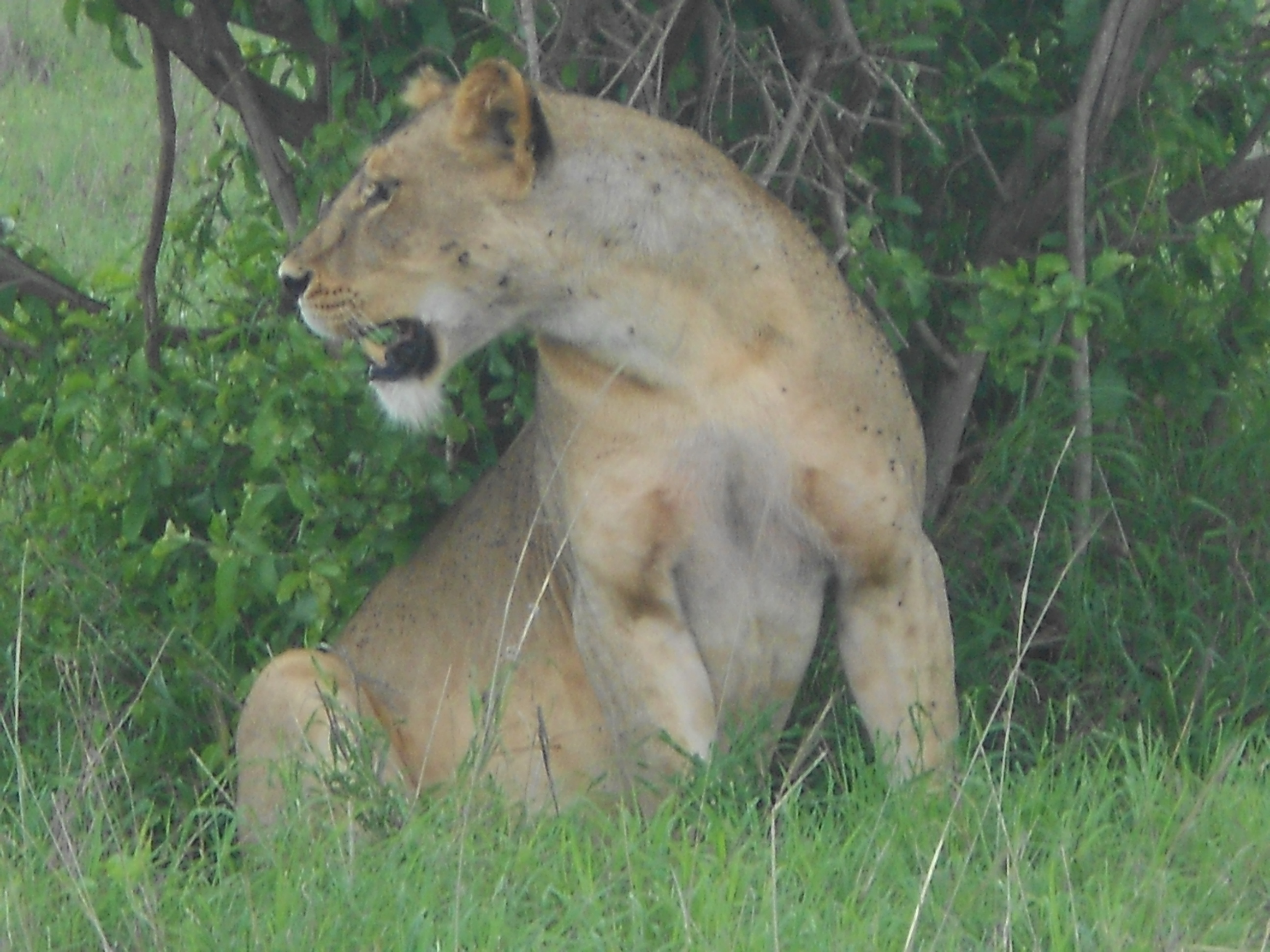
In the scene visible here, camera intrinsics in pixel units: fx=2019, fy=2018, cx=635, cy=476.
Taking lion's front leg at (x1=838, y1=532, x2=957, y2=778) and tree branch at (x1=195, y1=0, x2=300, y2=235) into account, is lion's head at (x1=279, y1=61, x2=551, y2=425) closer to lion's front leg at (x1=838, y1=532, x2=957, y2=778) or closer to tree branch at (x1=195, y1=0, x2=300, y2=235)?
lion's front leg at (x1=838, y1=532, x2=957, y2=778)

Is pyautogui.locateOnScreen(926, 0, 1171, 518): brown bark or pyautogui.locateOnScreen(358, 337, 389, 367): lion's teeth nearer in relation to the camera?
pyautogui.locateOnScreen(358, 337, 389, 367): lion's teeth

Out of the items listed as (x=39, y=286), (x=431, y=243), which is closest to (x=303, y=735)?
(x=431, y=243)

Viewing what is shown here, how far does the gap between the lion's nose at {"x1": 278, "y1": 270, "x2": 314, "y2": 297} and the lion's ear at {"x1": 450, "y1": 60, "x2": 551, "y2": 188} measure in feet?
1.29

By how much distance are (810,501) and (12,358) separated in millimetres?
2250

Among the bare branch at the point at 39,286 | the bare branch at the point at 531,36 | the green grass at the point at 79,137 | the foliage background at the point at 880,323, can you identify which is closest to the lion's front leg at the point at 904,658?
the foliage background at the point at 880,323

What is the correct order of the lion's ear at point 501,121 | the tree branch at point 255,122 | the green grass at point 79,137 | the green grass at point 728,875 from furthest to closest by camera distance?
the green grass at point 79,137, the tree branch at point 255,122, the lion's ear at point 501,121, the green grass at point 728,875

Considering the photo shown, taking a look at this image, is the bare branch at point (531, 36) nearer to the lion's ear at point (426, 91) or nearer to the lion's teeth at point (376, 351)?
the lion's ear at point (426, 91)

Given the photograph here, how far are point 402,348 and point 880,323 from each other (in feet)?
4.10

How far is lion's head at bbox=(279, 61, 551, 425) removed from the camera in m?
3.45

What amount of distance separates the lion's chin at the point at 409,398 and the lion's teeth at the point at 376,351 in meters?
0.04

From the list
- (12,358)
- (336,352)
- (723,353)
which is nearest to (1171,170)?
(723,353)

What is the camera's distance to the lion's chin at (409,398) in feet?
11.9

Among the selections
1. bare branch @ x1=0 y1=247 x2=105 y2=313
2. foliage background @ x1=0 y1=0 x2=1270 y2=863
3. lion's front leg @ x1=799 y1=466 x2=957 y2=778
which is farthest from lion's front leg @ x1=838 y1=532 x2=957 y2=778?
bare branch @ x1=0 y1=247 x2=105 y2=313

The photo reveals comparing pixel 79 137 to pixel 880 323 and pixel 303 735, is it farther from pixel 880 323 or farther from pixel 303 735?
pixel 303 735
